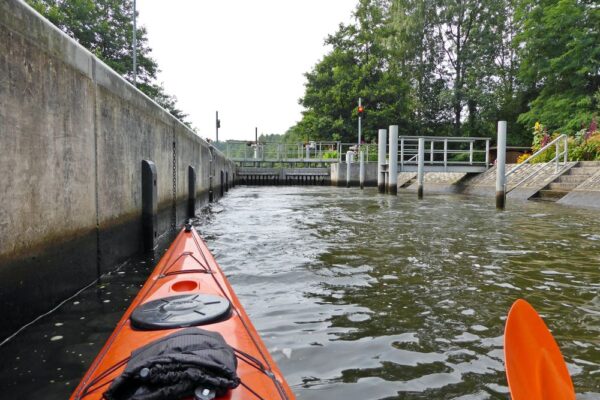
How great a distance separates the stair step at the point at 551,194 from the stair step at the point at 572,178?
22.6 inches

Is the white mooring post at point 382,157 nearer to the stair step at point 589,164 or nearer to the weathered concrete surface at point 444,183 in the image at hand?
the weathered concrete surface at point 444,183

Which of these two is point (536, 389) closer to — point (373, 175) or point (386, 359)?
point (386, 359)

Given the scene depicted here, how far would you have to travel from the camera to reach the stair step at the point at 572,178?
41.7 ft

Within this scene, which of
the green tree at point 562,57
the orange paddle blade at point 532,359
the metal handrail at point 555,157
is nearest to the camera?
the orange paddle blade at point 532,359

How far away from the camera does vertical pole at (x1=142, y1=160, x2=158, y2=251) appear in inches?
209

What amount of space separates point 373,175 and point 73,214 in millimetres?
22048

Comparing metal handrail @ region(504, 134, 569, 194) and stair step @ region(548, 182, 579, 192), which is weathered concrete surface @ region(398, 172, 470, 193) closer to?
metal handrail @ region(504, 134, 569, 194)

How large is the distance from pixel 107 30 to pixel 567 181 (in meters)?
29.5

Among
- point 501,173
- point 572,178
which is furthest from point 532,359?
point 572,178

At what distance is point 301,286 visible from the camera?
13.0ft

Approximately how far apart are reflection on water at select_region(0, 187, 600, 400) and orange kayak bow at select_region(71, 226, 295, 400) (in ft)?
1.61

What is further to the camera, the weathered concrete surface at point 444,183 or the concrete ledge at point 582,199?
the weathered concrete surface at point 444,183

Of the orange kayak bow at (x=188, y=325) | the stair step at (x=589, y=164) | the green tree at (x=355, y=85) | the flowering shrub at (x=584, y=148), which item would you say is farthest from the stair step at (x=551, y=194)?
the green tree at (x=355, y=85)

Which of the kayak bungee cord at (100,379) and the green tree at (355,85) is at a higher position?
the green tree at (355,85)
